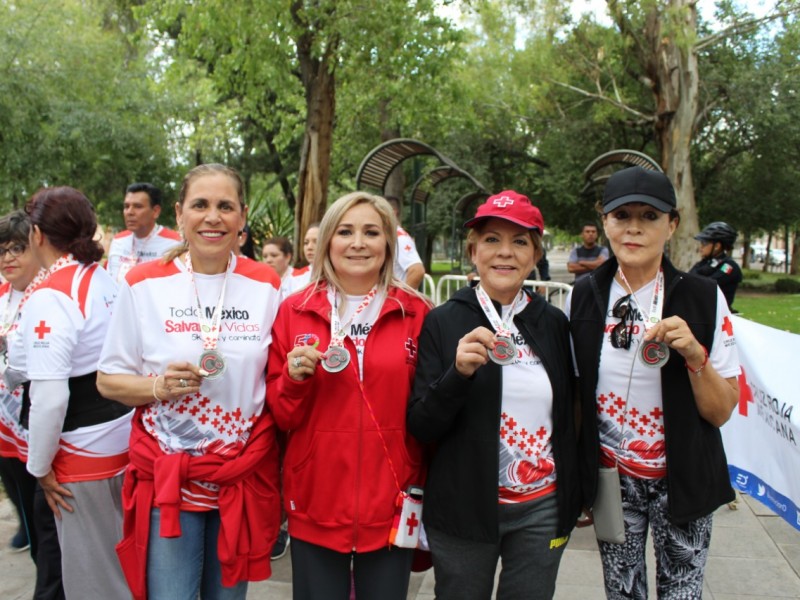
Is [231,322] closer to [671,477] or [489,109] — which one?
[671,477]

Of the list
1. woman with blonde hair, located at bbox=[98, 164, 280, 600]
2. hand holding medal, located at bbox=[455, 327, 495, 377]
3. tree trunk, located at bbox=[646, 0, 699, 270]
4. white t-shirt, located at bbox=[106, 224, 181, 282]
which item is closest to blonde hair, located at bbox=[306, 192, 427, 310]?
woman with blonde hair, located at bbox=[98, 164, 280, 600]

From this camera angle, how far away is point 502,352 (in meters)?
2.30

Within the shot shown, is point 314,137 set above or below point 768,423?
above

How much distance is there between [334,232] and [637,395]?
128 centimetres

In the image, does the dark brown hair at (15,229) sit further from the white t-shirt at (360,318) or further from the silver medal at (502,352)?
the silver medal at (502,352)

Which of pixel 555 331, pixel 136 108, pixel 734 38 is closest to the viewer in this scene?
pixel 555 331

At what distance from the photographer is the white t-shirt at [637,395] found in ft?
8.23

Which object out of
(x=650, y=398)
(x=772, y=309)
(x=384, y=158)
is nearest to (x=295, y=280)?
(x=650, y=398)

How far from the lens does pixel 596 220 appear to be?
27.2 meters

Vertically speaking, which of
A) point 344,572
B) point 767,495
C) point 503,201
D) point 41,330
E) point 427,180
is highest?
point 427,180

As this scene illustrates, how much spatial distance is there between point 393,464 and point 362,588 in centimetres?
49

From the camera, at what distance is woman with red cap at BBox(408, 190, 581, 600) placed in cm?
243

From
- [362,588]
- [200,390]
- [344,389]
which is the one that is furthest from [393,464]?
[200,390]

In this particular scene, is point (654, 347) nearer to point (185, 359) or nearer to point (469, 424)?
point (469, 424)
